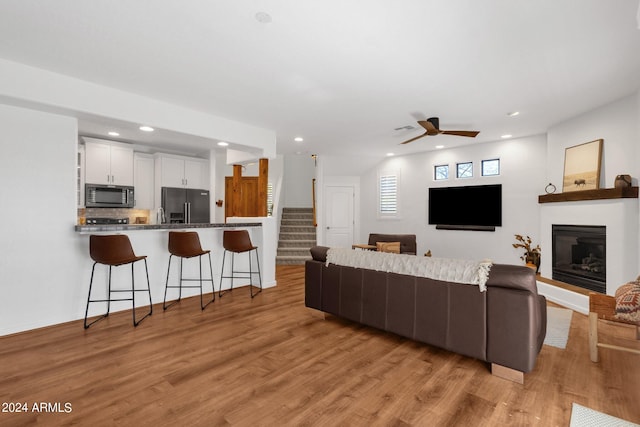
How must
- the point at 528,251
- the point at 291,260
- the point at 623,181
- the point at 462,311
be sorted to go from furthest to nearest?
1. the point at 291,260
2. the point at 528,251
3. the point at 623,181
4. the point at 462,311

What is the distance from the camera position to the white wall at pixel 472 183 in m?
5.67

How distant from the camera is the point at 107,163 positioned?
216 inches

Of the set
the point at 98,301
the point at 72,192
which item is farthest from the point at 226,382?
the point at 72,192

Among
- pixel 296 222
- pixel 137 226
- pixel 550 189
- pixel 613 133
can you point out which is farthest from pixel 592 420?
pixel 296 222

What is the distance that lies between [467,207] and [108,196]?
6.85 m

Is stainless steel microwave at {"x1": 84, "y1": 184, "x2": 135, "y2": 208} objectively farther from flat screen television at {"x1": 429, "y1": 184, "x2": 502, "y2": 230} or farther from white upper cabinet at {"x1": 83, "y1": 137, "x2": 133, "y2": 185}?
flat screen television at {"x1": 429, "y1": 184, "x2": 502, "y2": 230}

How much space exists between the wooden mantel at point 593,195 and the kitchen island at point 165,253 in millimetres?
4459

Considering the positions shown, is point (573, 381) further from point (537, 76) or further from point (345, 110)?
point (345, 110)

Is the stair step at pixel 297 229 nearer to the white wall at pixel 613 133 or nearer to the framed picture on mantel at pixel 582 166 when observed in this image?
the framed picture on mantel at pixel 582 166

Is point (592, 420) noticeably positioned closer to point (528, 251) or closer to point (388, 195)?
point (528, 251)

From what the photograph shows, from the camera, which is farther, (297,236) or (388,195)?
(297,236)

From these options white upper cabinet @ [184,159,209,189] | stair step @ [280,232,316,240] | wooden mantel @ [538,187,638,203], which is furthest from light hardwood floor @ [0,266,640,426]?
stair step @ [280,232,316,240]

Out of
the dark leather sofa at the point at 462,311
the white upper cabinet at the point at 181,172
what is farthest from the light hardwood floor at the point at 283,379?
the white upper cabinet at the point at 181,172

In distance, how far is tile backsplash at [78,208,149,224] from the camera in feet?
18.2
